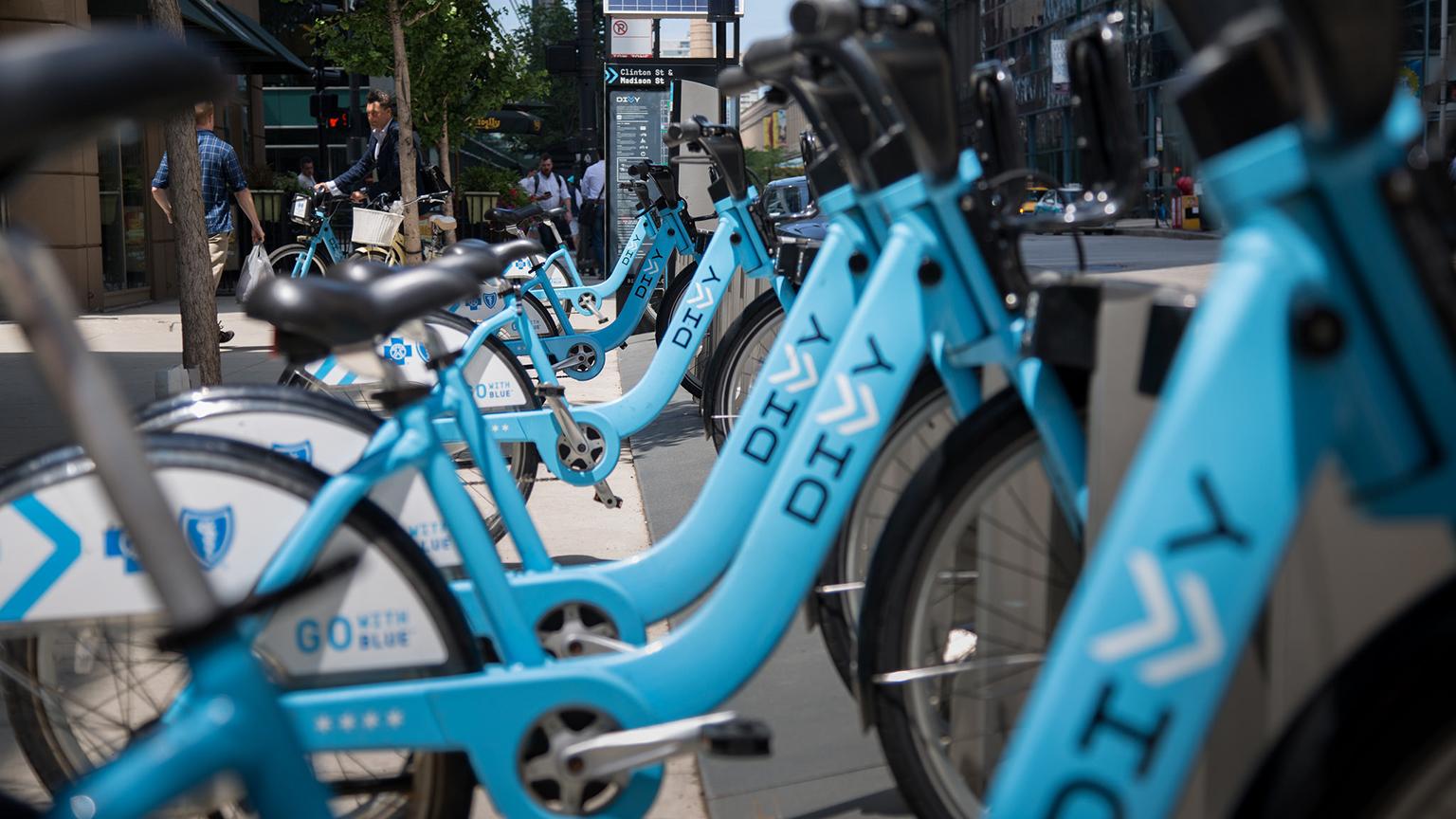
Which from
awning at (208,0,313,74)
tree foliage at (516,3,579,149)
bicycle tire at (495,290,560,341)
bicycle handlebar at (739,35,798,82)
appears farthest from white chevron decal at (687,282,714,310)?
tree foliage at (516,3,579,149)

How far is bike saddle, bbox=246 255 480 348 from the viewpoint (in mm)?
2289

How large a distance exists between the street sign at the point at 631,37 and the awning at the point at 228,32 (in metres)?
4.72

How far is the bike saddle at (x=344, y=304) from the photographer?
7.51 ft

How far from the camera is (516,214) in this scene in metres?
10.3

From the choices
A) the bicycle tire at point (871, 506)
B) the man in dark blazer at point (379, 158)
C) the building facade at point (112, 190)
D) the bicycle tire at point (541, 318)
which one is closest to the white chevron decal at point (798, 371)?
the bicycle tire at point (871, 506)

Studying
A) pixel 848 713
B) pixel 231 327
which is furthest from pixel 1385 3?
pixel 231 327

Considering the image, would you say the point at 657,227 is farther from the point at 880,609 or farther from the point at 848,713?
the point at 880,609

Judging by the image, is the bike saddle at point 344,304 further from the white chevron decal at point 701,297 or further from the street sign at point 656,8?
the street sign at point 656,8

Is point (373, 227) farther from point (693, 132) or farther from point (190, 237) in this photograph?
point (693, 132)

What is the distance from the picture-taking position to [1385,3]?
142cm

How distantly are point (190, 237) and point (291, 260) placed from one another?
21.7 ft

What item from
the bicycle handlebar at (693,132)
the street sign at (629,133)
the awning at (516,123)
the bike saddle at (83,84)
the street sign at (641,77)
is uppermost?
the awning at (516,123)

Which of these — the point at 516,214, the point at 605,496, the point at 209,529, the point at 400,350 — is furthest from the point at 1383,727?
the point at 516,214

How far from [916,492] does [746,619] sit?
365 millimetres
